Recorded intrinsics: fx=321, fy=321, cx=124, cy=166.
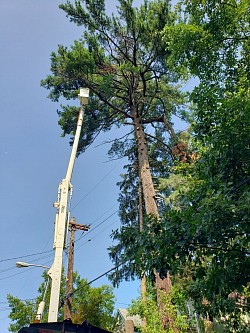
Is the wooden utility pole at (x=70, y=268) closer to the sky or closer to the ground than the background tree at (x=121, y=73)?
closer to the ground

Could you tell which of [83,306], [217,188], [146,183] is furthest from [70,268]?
[217,188]

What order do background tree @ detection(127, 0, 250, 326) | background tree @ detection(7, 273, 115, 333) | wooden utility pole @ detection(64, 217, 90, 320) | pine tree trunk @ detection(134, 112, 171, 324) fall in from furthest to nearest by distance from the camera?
background tree @ detection(7, 273, 115, 333) < wooden utility pole @ detection(64, 217, 90, 320) < pine tree trunk @ detection(134, 112, 171, 324) < background tree @ detection(127, 0, 250, 326)

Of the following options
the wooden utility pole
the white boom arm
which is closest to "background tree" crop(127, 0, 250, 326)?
the white boom arm

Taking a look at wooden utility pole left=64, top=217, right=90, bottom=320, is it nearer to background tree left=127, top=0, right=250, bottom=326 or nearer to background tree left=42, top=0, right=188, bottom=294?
background tree left=42, top=0, right=188, bottom=294

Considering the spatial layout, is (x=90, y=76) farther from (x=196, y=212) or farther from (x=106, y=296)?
(x=106, y=296)

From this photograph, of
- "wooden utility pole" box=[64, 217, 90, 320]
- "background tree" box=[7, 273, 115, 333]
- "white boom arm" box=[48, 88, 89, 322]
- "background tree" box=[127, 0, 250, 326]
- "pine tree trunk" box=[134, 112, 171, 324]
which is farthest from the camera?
"background tree" box=[7, 273, 115, 333]

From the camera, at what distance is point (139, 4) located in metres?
11.7

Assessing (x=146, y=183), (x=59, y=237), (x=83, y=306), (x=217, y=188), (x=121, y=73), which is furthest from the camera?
(x=83, y=306)

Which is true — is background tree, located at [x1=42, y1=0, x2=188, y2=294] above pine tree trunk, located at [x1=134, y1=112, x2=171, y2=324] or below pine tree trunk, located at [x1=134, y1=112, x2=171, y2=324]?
above

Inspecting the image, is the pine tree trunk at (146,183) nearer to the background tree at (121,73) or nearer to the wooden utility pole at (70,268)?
the background tree at (121,73)

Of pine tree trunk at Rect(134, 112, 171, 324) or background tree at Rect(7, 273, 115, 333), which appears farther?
background tree at Rect(7, 273, 115, 333)

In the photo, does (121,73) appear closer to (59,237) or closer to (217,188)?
(59,237)

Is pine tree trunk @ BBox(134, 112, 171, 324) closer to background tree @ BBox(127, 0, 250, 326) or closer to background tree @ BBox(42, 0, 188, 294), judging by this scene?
background tree @ BBox(42, 0, 188, 294)

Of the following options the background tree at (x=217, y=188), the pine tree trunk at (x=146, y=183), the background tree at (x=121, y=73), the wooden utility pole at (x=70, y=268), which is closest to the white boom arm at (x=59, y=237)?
the background tree at (x=217, y=188)
